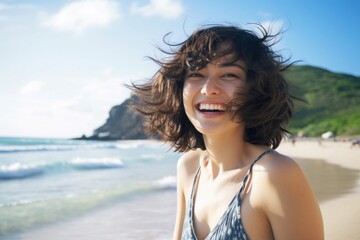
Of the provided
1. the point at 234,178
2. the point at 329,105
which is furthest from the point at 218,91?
the point at 329,105

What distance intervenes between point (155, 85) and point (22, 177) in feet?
46.3

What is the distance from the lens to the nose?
75.3 inches

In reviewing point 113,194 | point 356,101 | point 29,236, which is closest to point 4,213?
point 29,236

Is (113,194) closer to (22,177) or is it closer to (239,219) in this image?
(22,177)

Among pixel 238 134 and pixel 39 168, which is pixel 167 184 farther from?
pixel 238 134

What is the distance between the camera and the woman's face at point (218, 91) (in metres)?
1.91

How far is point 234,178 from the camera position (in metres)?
1.94

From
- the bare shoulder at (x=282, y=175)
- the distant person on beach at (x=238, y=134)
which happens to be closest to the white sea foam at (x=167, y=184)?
the distant person on beach at (x=238, y=134)

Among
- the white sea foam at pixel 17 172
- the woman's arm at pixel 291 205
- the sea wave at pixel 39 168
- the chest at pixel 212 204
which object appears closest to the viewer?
the woman's arm at pixel 291 205

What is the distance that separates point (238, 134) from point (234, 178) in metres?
0.24

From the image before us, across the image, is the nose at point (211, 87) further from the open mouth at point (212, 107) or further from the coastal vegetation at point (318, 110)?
the coastal vegetation at point (318, 110)

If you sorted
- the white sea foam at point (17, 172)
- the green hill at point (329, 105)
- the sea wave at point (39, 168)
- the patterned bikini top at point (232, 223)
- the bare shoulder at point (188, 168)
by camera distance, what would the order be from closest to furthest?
the patterned bikini top at point (232, 223)
the bare shoulder at point (188, 168)
the white sea foam at point (17, 172)
the sea wave at point (39, 168)
the green hill at point (329, 105)

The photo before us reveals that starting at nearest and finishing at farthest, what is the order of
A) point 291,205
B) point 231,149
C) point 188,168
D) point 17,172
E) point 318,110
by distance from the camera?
point 291,205
point 231,149
point 188,168
point 17,172
point 318,110

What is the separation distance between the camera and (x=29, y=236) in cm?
605
